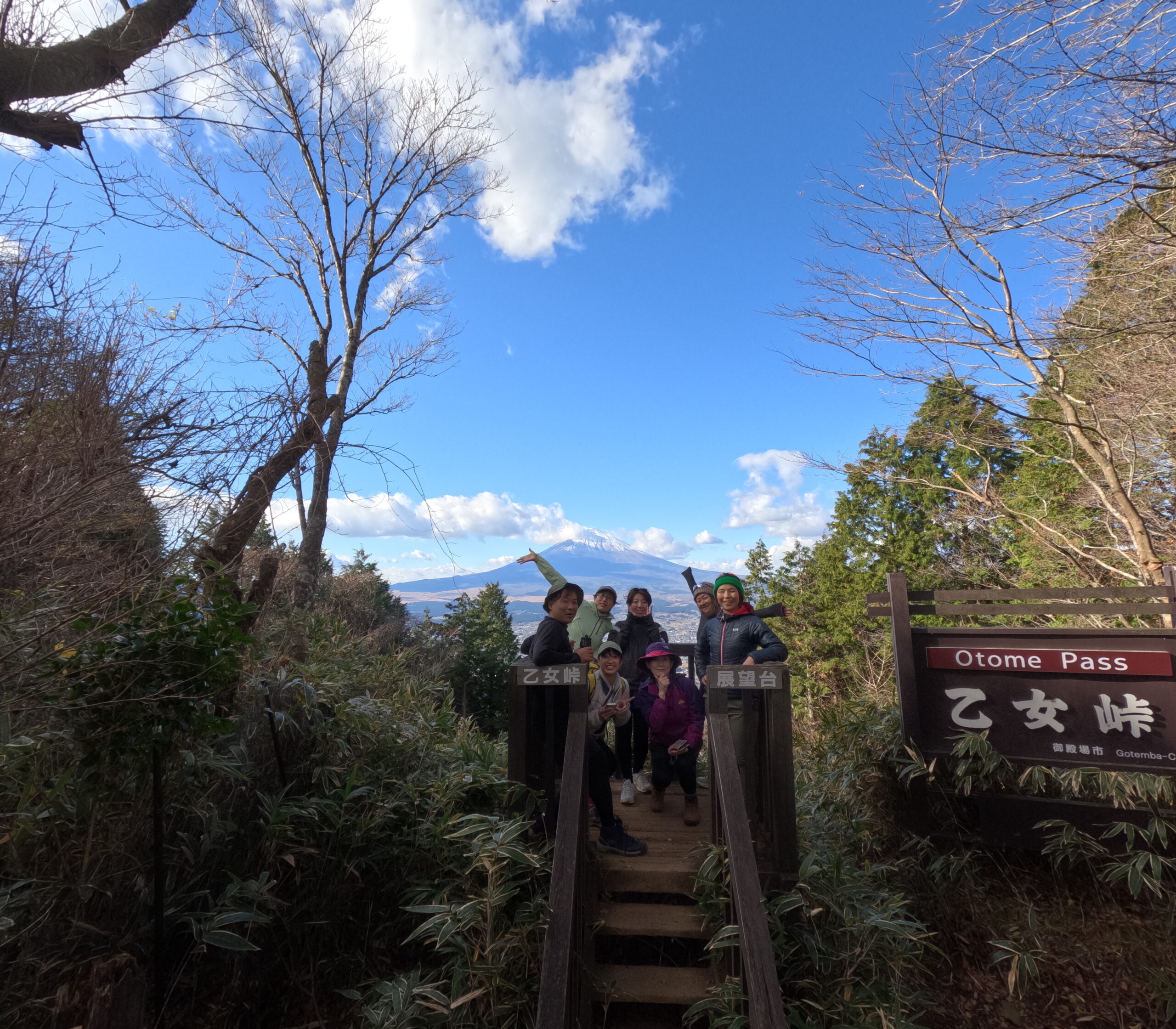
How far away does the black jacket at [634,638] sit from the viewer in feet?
18.3

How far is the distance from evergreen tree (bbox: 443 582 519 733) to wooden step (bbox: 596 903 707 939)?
474 inches

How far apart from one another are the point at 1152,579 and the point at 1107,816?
348 centimetres

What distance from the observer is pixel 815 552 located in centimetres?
2669

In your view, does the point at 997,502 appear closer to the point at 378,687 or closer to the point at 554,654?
the point at 554,654

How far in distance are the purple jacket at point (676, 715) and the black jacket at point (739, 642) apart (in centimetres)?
22

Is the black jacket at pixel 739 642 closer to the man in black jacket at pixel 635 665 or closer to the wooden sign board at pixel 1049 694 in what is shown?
the man in black jacket at pixel 635 665

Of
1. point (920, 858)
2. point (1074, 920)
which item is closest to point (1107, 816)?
point (1074, 920)

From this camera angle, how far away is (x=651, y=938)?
11.5ft

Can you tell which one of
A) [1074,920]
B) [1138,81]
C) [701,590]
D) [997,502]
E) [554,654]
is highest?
[1138,81]

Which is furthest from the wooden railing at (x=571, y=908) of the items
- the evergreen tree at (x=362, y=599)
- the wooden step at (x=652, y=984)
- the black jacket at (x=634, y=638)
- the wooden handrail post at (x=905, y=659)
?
the evergreen tree at (x=362, y=599)

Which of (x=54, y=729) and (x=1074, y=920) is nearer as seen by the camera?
(x=54, y=729)

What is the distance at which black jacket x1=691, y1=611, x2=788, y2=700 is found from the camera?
14.8 ft

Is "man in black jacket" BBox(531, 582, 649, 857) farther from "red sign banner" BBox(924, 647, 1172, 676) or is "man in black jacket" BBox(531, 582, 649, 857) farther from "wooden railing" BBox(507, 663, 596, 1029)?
"red sign banner" BBox(924, 647, 1172, 676)

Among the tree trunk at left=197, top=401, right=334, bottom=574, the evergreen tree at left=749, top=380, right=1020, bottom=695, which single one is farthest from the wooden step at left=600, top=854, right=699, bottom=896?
the evergreen tree at left=749, top=380, right=1020, bottom=695
